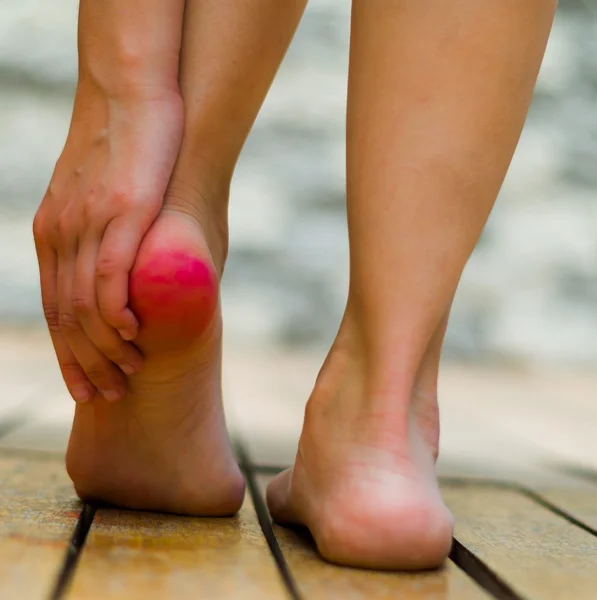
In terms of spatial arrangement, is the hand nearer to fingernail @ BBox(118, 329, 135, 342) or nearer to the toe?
fingernail @ BBox(118, 329, 135, 342)

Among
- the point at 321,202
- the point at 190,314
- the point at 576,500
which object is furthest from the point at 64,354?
the point at 321,202

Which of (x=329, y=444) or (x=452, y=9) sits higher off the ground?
(x=452, y=9)

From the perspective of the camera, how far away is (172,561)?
565 millimetres

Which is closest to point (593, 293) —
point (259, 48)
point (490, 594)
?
point (259, 48)

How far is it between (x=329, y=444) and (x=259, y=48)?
1.16 feet

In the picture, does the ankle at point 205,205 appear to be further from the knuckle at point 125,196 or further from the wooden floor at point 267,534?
the wooden floor at point 267,534

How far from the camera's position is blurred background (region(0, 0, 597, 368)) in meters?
2.46

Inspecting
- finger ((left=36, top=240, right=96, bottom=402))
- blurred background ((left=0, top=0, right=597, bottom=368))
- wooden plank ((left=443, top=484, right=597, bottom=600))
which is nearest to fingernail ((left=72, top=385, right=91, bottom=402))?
finger ((left=36, top=240, right=96, bottom=402))

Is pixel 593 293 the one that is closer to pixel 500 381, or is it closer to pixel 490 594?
pixel 500 381

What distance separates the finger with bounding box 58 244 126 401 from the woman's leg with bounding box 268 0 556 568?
17cm

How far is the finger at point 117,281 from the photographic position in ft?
2.09

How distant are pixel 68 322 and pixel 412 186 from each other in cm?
28

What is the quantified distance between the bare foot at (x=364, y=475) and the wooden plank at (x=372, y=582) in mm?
11

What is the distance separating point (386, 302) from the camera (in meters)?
0.64
